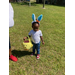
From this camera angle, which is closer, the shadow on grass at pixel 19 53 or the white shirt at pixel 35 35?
the white shirt at pixel 35 35

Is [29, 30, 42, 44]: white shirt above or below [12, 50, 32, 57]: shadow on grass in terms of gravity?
above

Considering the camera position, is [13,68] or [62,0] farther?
[62,0]

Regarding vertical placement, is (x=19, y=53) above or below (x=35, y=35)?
below

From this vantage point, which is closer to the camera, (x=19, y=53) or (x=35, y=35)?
(x=35, y=35)

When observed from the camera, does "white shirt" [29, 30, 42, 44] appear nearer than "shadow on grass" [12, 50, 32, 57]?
Yes

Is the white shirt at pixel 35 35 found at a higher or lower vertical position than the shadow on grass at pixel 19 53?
higher

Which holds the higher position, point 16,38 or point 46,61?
point 16,38

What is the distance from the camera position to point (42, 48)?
335 centimetres
